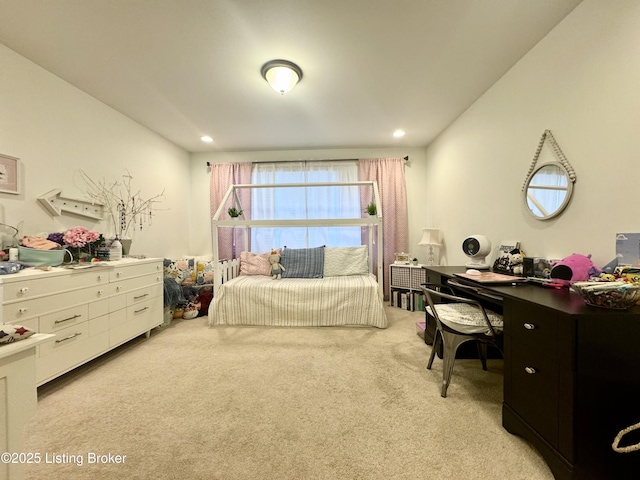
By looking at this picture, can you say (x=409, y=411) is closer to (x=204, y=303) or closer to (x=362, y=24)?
(x=362, y=24)

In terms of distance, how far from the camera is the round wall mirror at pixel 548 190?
160 centimetres

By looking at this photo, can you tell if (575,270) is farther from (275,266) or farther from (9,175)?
(9,175)

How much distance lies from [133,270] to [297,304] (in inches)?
64.2

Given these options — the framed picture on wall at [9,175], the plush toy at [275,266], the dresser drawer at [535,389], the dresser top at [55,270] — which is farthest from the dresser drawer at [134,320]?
the dresser drawer at [535,389]

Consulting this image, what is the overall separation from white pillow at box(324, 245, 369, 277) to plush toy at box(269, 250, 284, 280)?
62 cm

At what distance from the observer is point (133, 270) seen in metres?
2.30

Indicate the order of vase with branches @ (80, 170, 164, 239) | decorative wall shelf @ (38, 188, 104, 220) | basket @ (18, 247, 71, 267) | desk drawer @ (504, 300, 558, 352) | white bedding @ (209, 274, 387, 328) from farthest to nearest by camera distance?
white bedding @ (209, 274, 387, 328) → vase with branches @ (80, 170, 164, 239) → decorative wall shelf @ (38, 188, 104, 220) → basket @ (18, 247, 71, 267) → desk drawer @ (504, 300, 558, 352)

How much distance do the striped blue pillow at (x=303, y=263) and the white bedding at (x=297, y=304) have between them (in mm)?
432

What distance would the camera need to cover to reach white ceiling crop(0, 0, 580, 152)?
1503 millimetres

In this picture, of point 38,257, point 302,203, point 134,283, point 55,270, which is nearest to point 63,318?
point 55,270

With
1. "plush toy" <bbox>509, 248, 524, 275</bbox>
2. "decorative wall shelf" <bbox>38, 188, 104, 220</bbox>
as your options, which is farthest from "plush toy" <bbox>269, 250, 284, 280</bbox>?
"plush toy" <bbox>509, 248, 524, 275</bbox>

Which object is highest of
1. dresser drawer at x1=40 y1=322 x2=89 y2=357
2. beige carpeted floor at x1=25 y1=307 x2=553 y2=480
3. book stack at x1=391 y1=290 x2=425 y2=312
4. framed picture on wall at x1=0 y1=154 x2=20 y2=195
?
framed picture on wall at x1=0 y1=154 x2=20 y2=195

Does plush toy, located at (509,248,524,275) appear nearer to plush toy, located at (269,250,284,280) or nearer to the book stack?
the book stack

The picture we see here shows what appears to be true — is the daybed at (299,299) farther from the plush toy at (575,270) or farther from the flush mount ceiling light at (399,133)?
the plush toy at (575,270)
